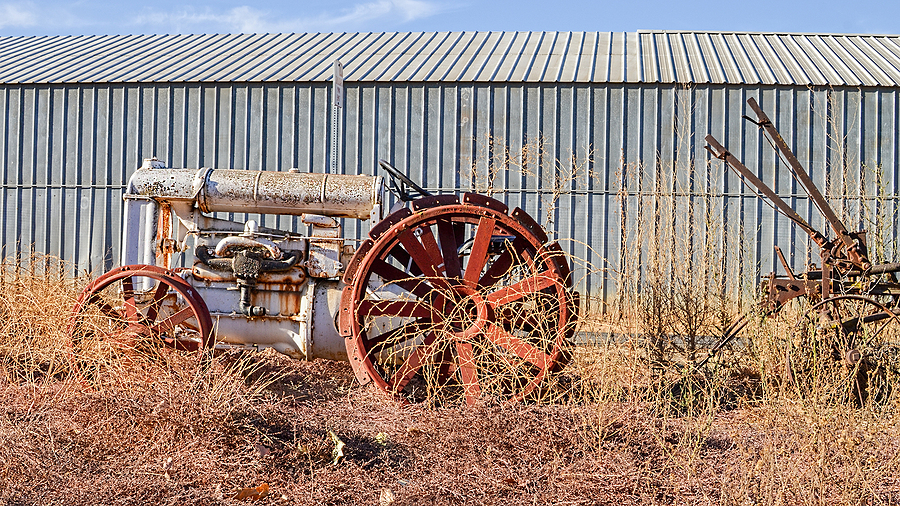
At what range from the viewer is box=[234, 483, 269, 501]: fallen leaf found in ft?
10.2

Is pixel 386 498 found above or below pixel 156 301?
below

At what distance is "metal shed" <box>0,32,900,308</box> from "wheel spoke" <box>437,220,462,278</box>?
4.55 meters

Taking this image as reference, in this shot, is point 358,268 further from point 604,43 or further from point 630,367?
point 604,43

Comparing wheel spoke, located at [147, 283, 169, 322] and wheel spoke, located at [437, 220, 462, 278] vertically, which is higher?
wheel spoke, located at [437, 220, 462, 278]

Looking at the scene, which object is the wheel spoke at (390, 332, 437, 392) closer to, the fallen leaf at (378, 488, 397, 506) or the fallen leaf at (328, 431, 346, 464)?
the fallen leaf at (328, 431, 346, 464)

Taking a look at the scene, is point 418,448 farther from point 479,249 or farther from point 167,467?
point 479,249

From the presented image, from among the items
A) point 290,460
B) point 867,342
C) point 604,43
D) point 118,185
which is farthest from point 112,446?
point 604,43

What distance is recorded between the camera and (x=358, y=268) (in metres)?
4.41

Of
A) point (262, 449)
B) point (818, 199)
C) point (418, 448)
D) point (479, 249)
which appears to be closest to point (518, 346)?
point (479, 249)

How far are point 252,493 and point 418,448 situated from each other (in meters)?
0.84

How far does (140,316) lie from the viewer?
4.74 metres

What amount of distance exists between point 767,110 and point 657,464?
282 inches

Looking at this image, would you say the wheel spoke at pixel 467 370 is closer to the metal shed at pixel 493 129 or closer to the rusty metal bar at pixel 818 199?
the rusty metal bar at pixel 818 199

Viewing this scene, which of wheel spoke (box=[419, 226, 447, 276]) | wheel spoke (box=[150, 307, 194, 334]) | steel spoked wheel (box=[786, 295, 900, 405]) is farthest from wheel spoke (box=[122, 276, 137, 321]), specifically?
steel spoked wheel (box=[786, 295, 900, 405])
